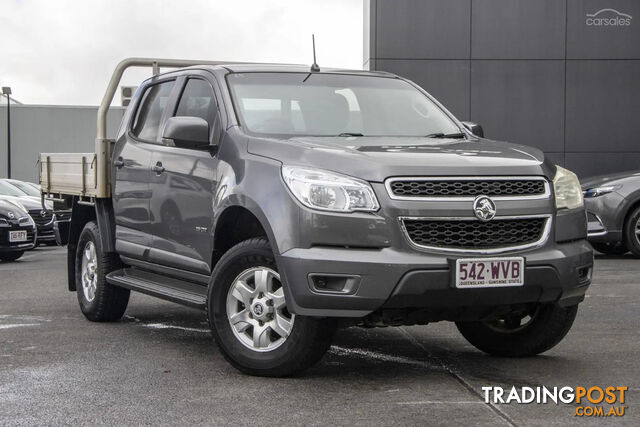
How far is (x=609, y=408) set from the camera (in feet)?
16.4

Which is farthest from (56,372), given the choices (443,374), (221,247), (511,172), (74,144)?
(74,144)

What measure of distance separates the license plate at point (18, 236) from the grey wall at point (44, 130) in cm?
3742

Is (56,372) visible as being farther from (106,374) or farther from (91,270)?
(91,270)

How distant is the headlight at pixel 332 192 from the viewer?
5.43 meters

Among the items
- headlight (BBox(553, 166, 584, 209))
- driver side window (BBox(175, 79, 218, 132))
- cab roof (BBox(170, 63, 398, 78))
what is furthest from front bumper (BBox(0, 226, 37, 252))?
headlight (BBox(553, 166, 584, 209))

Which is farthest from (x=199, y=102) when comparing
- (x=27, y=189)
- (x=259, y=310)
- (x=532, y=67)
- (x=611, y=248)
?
(x=532, y=67)

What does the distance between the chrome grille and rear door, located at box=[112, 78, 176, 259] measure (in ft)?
8.15

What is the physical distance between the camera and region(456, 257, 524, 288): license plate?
5.39 metres

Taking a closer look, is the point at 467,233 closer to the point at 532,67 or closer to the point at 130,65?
the point at 130,65

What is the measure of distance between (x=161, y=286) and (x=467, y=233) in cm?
251

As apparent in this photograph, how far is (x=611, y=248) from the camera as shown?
14953 millimetres

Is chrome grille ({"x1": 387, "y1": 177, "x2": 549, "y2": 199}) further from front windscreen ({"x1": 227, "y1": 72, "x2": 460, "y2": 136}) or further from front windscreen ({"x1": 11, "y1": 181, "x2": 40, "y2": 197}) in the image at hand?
front windscreen ({"x1": 11, "y1": 181, "x2": 40, "y2": 197})

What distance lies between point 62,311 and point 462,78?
59.2 ft

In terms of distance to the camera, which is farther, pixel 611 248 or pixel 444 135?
Result: pixel 611 248
